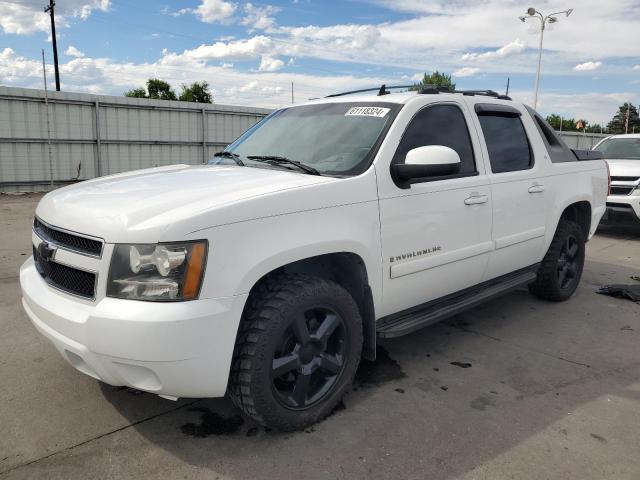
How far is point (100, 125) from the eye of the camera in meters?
14.3

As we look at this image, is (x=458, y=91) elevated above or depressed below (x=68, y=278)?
above

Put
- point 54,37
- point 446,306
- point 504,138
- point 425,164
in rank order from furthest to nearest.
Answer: point 54,37 < point 504,138 < point 446,306 < point 425,164

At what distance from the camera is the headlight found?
7.12 ft

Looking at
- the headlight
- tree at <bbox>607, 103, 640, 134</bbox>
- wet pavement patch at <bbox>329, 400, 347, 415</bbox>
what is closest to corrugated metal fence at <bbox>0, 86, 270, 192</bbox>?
the headlight

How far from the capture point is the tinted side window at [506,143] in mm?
3844

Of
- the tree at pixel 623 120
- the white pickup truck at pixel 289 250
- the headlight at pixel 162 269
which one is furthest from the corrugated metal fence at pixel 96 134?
the tree at pixel 623 120

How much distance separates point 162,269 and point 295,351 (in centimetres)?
81

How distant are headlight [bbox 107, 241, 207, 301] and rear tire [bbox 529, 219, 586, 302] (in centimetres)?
356

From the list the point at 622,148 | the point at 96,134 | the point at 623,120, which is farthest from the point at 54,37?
the point at 623,120

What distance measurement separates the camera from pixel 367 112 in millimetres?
3297

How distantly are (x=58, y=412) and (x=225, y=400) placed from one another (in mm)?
900

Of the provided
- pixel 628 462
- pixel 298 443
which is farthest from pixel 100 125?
pixel 628 462

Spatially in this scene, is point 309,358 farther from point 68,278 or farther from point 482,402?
point 68,278

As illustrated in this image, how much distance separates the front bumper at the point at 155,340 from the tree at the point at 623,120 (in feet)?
314
